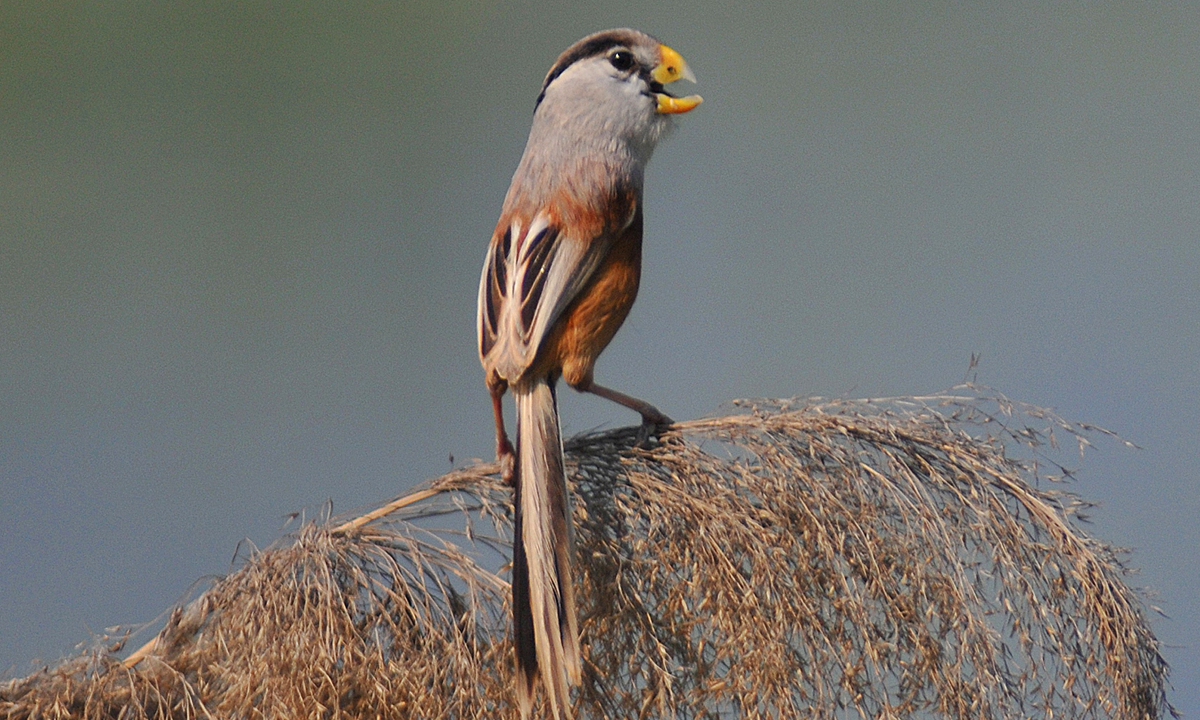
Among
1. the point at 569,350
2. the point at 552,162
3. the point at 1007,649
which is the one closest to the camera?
the point at 1007,649

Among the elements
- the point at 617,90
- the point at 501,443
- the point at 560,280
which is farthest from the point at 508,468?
the point at 617,90

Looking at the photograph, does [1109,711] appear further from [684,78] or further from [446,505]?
[684,78]

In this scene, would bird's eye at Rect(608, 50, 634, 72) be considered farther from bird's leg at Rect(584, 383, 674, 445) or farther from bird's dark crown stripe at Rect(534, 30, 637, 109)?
bird's leg at Rect(584, 383, 674, 445)

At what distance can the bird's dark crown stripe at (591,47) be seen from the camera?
201 cm

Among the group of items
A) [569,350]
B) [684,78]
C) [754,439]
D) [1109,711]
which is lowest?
[1109,711]

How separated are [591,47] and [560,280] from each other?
0.51m

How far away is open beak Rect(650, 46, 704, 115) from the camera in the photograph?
6.49 ft

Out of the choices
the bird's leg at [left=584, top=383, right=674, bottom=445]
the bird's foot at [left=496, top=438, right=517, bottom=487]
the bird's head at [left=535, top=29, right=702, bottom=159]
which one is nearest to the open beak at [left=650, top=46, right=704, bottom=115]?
the bird's head at [left=535, top=29, right=702, bottom=159]

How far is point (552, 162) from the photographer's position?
1906 millimetres

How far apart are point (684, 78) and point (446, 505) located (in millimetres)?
876

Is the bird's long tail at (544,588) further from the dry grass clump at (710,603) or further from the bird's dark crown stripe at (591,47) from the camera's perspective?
the bird's dark crown stripe at (591,47)

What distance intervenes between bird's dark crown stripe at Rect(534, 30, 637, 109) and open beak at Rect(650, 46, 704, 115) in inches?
2.4

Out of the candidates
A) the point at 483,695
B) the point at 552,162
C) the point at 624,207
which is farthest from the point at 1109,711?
the point at 552,162

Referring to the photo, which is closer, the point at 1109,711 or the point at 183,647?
the point at 1109,711
